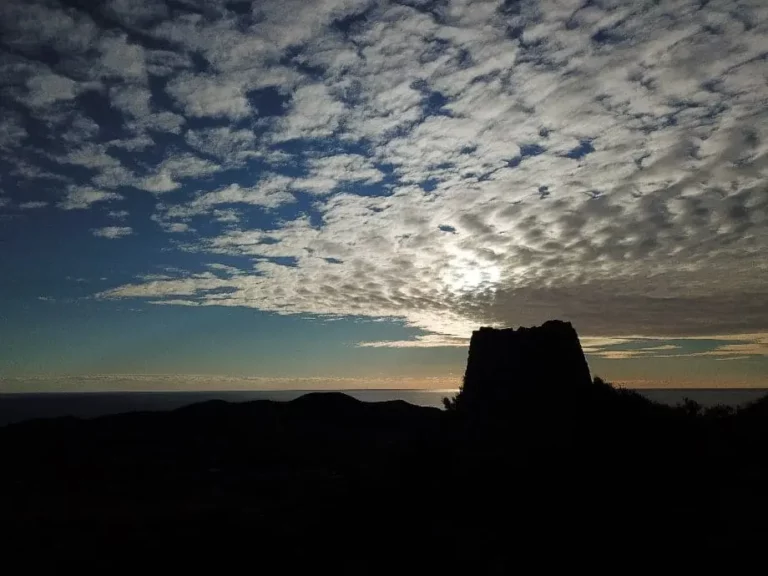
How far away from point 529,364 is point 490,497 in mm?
5998

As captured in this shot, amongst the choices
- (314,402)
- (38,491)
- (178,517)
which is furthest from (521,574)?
(314,402)

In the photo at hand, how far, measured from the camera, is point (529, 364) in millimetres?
23156

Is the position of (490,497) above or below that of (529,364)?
below

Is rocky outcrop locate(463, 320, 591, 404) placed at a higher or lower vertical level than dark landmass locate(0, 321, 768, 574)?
higher

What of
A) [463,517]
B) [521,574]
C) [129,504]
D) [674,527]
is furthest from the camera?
[129,504]

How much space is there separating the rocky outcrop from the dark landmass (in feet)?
0.21

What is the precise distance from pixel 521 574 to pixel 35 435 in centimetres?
4854

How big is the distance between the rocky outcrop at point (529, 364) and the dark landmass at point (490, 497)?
0.06 m

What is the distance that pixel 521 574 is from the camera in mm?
14719

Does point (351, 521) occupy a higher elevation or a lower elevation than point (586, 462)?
lower

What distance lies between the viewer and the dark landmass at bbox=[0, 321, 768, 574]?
16.5 m

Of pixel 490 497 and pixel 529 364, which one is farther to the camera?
pixel 529 364

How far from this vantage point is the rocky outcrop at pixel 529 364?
2284cm

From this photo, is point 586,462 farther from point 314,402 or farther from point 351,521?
point 314,402
